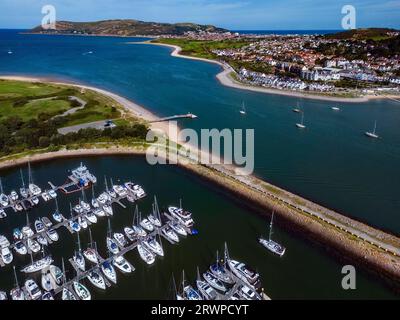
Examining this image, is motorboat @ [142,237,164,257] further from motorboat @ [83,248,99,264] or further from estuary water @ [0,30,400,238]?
estuary water @ [0,30,400,238]

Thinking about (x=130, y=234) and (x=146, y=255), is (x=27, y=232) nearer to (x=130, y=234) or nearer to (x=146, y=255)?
(x=130, y=234)

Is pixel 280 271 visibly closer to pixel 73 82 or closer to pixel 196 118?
pixel 196 118

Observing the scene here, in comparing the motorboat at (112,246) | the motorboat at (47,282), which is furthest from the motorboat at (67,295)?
the motorboat at (112,246)

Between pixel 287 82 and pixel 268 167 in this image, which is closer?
pixel 268 167

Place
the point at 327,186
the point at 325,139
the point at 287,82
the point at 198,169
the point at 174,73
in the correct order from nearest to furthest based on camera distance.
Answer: the point at 327,186, the point at 198,169, the point at 325,139, the point at 287,82, the point at 174,73

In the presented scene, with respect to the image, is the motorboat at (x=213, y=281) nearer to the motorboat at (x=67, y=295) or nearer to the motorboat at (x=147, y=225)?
the motorboat at (x=147, y=225)

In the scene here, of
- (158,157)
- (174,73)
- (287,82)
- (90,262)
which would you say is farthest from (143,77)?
(90,262)
